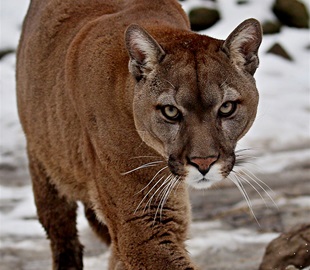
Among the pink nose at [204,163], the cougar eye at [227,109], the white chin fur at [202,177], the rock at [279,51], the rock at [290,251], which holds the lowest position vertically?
the rock at [279,51]

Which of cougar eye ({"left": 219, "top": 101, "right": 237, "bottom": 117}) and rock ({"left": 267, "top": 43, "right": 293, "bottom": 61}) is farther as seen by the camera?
rock ({"left": 267, "top": 43, "right": 293, "bottom": 61})

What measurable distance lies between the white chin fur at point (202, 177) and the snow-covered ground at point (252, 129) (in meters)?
2.55

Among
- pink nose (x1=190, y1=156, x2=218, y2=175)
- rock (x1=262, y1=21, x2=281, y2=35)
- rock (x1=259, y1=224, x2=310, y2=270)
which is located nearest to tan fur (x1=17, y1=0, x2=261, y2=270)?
pink nose (x1=190, y1=156, x2=218, y2=175)

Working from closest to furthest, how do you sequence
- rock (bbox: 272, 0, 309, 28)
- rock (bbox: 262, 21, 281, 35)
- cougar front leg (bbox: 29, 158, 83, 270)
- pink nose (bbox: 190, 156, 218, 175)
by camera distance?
pink nose (bbox: 190, 156, 218, 175)
cougar front leg (bbox: 29, 158, 83, 270)
rock (bbox: 262, 21, 281, 35)
rock (bbox: 272, 0, 309, 28)

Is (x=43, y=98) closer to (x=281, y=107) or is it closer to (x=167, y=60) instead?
(x=167, y=60)

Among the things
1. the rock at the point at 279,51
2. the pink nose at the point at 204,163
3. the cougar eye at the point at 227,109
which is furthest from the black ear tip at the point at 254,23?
the rock at the point at 279,51

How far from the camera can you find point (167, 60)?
163 inches

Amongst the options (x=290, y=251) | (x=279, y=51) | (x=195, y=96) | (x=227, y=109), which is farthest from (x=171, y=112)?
(x=279, y=51)

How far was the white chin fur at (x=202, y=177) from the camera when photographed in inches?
→ 152

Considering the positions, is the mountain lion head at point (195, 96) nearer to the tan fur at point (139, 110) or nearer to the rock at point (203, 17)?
the tan fur at point (139, 110)

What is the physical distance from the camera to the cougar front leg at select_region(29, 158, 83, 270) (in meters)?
5.64

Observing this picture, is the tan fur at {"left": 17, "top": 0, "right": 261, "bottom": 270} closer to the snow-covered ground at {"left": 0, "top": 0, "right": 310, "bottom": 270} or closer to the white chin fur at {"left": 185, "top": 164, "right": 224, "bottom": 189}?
the white chin fur at {"left": 185, "top": 164, "right": 224, "bottom": 189}

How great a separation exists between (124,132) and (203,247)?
2.39 metres

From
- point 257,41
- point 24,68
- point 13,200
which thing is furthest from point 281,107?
point 257,41
